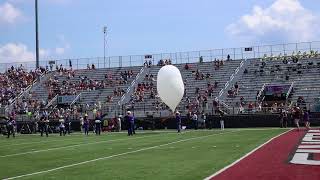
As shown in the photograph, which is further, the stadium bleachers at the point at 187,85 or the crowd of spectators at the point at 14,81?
the crowd of spectators at the point at 14,81

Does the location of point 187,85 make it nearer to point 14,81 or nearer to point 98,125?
point 98,125

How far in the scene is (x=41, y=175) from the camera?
41.6ft

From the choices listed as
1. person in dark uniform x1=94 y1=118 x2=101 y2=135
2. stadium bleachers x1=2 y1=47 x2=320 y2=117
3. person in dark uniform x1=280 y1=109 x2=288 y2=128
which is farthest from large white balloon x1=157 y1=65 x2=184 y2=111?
stadium bleachers x1=2 y1=47 x2=320 y2=117

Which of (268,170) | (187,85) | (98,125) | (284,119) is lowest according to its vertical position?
(268,170)

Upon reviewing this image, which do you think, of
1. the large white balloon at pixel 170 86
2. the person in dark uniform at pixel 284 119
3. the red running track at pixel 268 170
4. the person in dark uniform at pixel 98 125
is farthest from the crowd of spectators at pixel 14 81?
the red running track at pixel 268 170

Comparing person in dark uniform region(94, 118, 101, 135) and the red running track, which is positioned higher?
person in dark uniform region(94, 118, 101, 135)

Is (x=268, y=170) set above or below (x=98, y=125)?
below

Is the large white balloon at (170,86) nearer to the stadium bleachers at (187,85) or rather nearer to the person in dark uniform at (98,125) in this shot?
the person in dark uniform at (98,125)

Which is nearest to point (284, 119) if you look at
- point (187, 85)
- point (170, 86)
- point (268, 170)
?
point (170, 86)

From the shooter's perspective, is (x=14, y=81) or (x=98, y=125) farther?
(x=14, y=81)

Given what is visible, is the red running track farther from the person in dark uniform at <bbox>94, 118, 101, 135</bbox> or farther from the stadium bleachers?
the stadium bleachers

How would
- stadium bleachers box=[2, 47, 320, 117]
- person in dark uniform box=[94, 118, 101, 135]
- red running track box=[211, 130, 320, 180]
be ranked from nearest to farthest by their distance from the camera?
red running track box=[211, 130, 320, 180]
person in dark uniform box=[94, 118, 101, 135]
stadium bleachers box=[2, 47, 320, 117]

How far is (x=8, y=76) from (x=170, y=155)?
5193 centimetres

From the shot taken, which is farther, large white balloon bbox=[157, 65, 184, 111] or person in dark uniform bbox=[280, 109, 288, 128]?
person in dark uniform bbox=[280, 109, 288, 128]
